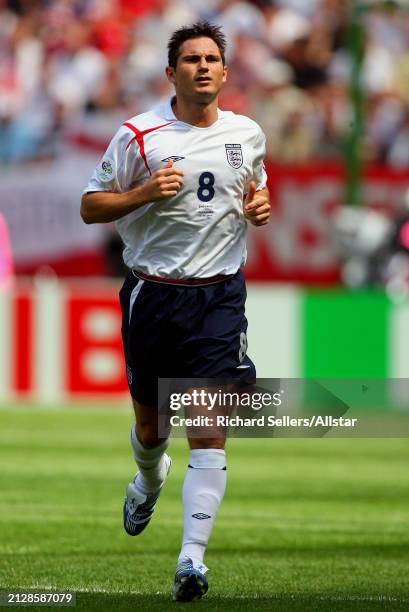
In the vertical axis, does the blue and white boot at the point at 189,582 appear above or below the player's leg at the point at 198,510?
below

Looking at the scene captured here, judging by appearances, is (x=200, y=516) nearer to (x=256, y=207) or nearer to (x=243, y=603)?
(x=243, y=603)

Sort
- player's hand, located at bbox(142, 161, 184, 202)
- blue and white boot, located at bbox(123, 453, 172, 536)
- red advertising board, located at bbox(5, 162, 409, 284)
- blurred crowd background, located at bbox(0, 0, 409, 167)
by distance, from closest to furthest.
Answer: player's hand, located at bbox(142, 161, 184, 202) < blue and white boot, located at bbox(123, 453, 172, 536) < red advertising board, located at bbox(5, 162, 409, 284) < blurred crowd background, located at bbox(0, 0, 409, 167)

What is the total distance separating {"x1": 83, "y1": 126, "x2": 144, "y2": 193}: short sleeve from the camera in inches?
247

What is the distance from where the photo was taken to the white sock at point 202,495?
5957mm

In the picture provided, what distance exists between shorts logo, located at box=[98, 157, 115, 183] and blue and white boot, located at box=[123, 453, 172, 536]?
148 cm

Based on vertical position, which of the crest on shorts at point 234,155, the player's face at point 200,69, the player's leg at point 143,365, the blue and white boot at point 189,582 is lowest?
the blue and white boot at point 189,582

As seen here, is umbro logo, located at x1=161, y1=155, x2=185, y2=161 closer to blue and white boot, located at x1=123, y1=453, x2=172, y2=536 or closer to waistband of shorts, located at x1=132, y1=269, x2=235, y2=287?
waistband of shorts, located at x1=132, y1=269, x2=235, y2=287

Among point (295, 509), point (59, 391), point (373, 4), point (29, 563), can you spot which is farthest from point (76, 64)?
point (29, 563)

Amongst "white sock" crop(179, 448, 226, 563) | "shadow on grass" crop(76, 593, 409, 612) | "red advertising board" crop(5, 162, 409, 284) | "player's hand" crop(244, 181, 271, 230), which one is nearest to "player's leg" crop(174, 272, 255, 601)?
"white sock" crop(179, 448, 226, 563)

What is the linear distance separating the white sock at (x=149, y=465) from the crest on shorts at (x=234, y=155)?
1328 mm

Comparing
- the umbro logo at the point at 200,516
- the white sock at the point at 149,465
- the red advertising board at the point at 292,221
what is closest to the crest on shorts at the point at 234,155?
the white sock at the point at 149,465

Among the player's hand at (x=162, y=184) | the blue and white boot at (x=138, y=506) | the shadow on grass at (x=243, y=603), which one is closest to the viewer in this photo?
Answer: the shadow on grass at (x=243, y=603)

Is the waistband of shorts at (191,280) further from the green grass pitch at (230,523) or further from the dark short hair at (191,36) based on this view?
the green grass pitch at (230,523)

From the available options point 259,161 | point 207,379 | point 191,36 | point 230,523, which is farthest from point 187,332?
point 230,523
